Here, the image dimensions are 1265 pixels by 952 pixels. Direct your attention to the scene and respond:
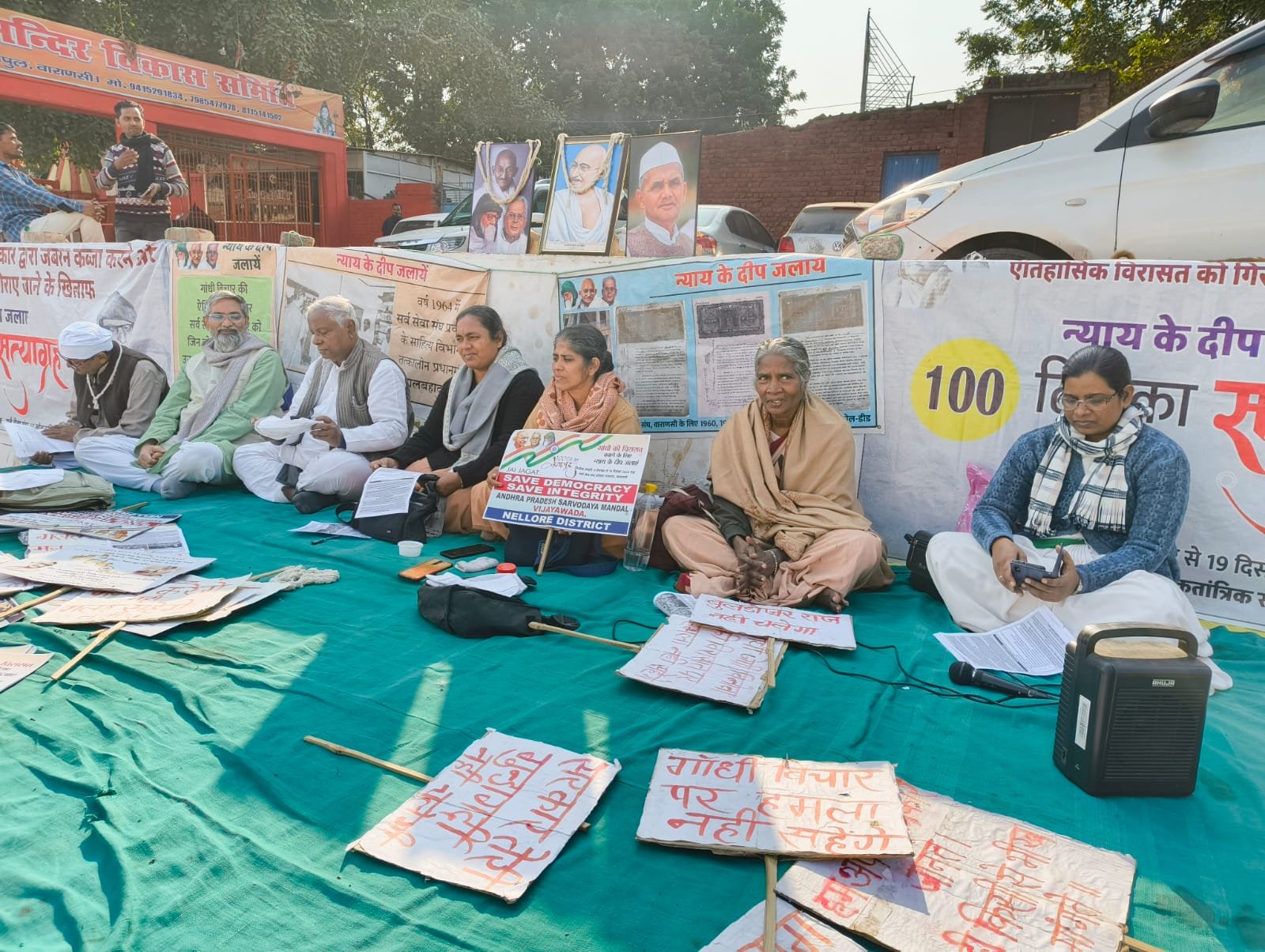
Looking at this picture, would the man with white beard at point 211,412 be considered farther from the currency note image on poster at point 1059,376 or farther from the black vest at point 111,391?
the currency note image on poster at point 1059,376

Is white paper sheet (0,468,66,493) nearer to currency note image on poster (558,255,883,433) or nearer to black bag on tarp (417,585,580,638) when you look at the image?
black bag on tarp (417,585,580,638)

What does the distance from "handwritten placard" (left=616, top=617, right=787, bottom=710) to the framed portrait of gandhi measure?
2.67 m

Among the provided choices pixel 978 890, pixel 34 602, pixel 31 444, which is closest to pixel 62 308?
pixel 31 444

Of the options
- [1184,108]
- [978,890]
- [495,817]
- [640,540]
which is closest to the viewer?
[978,890]

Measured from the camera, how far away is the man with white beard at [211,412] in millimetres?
5293

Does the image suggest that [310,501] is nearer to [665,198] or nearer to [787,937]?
[665,198]

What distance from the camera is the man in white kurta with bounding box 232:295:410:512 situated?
4906mm

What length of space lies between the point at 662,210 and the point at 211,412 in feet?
9.97

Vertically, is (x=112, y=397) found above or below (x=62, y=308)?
below

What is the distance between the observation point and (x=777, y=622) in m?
3.32

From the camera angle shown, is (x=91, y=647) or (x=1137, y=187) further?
(x=1137, y=187)

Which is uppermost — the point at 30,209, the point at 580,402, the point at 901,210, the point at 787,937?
the point at 30,209

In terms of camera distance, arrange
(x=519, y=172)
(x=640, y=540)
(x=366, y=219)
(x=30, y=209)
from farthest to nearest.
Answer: (x=366, y=219), (x=30, y=209), (x=519, y=172), (x=640, y=540)

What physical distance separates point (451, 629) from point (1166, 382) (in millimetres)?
3041
